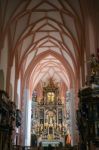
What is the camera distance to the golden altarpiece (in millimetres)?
33750

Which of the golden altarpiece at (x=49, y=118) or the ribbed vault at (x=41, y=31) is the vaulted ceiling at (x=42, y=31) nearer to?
the ribbed vault at (x=41, y=31)

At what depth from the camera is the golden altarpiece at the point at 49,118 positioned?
33750mm

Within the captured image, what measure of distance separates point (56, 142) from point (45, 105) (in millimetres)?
5755

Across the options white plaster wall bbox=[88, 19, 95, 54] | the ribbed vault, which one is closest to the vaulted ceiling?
A: the ribbed vault

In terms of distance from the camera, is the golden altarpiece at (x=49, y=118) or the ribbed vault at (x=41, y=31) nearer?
the ribbed vault at (x=41, y=31)

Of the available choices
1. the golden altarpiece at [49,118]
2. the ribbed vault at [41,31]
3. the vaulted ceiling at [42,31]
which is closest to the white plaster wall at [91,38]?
the vaulted ceiling at [42,31]

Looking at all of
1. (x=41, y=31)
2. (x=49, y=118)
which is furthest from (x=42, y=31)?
(x=49, y=118)

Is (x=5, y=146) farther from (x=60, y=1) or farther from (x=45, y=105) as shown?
(x=45, y=105)

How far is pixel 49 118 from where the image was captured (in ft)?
118

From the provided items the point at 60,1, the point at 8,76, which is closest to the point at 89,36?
the point at 60,1

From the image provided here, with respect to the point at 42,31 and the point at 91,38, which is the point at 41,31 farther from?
the point at 91,38

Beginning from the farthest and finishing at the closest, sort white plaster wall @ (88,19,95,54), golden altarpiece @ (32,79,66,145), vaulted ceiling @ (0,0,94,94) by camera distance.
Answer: golden altarpiece @ (32,79,66,145) → vaulted ceiling @ (0,0,94,94) → white plaster wall @ (88,19,95,54)

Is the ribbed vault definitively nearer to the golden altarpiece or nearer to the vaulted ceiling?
the vaulted ceiling

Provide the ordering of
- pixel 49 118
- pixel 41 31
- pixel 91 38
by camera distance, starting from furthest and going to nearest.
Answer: pixel 49 118, pixel 41 31, pixel 91 38
